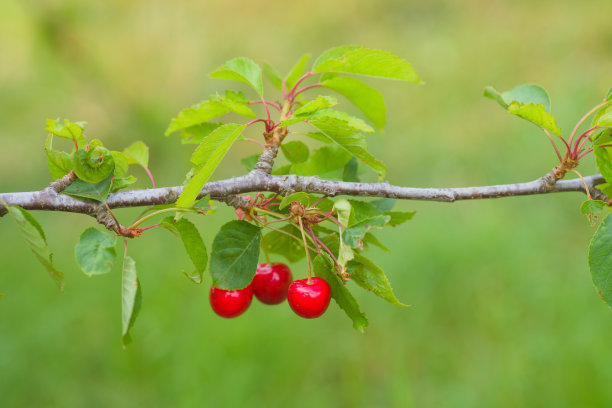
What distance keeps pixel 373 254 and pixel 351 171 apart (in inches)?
94.9

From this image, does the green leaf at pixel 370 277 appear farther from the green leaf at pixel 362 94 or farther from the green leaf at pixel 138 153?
the green leaf at pixel 138 153

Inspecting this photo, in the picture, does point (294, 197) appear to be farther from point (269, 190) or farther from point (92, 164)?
point (92, 164)

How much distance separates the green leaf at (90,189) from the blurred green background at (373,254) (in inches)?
69.4

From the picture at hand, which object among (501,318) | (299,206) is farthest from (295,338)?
(299,206)

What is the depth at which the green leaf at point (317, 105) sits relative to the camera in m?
0.86

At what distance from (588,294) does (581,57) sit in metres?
3.33

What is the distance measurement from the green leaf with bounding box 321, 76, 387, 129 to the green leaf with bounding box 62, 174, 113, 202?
0.49 metres

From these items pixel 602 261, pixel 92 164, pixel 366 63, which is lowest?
pixel 602 261

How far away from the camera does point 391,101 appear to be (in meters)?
Answer: 5.43

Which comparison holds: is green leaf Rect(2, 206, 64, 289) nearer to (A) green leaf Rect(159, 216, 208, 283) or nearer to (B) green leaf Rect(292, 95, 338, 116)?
(A) green leaf Rect(159, 216, 208, 283)

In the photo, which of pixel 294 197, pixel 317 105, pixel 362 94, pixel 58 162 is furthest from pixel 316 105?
pixel 58 162

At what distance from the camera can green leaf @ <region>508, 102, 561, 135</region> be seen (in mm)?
891

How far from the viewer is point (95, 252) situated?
2.70 feet

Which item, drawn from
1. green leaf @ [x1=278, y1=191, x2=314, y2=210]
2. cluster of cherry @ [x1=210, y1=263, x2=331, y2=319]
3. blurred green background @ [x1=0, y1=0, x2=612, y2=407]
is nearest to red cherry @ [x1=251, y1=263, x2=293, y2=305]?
cluster of cherry @ [x1=210, y1=263, x2=331, y2=319]
